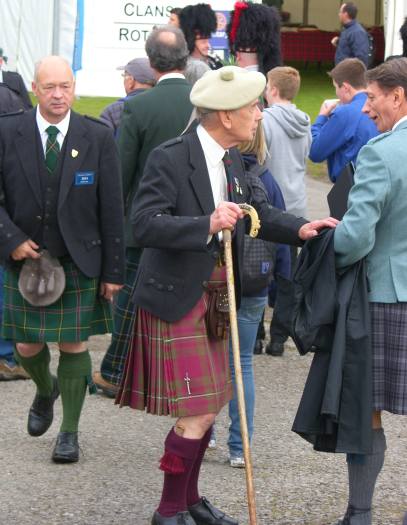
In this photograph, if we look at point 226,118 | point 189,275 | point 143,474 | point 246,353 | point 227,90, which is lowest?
point 143,474

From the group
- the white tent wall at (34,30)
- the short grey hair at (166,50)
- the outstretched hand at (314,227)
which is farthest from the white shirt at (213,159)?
the white tent wall at (34,30)

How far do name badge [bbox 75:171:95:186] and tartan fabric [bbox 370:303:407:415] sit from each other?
1615 mm

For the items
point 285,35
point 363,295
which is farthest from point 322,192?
point 285,35

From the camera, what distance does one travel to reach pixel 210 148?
445 centimetres

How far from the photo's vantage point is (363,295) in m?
4.34

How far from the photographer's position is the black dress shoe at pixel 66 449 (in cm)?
546

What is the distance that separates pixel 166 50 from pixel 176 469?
9.33ft

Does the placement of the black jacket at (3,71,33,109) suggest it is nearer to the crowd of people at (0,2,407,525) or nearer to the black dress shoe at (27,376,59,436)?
the crowd of people at (0,2,407,525)

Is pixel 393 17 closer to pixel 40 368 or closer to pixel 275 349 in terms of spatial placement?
pixel 275 349

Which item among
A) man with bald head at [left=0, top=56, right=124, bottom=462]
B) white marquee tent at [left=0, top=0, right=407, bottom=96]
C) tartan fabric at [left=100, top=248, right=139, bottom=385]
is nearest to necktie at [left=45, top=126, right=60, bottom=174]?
man with bald head at [left=0, top=56, right=124, bottom=462]

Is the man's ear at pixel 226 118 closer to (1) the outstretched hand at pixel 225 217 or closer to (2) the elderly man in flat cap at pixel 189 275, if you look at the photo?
(2) the elderly man in flat cap at pixel 189 275

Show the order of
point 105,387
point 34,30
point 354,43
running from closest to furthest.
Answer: point 105,387 → point 34,30 → point 354,43

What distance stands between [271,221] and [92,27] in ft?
41.8

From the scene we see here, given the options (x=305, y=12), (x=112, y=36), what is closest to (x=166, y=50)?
(x=112, y=36)
